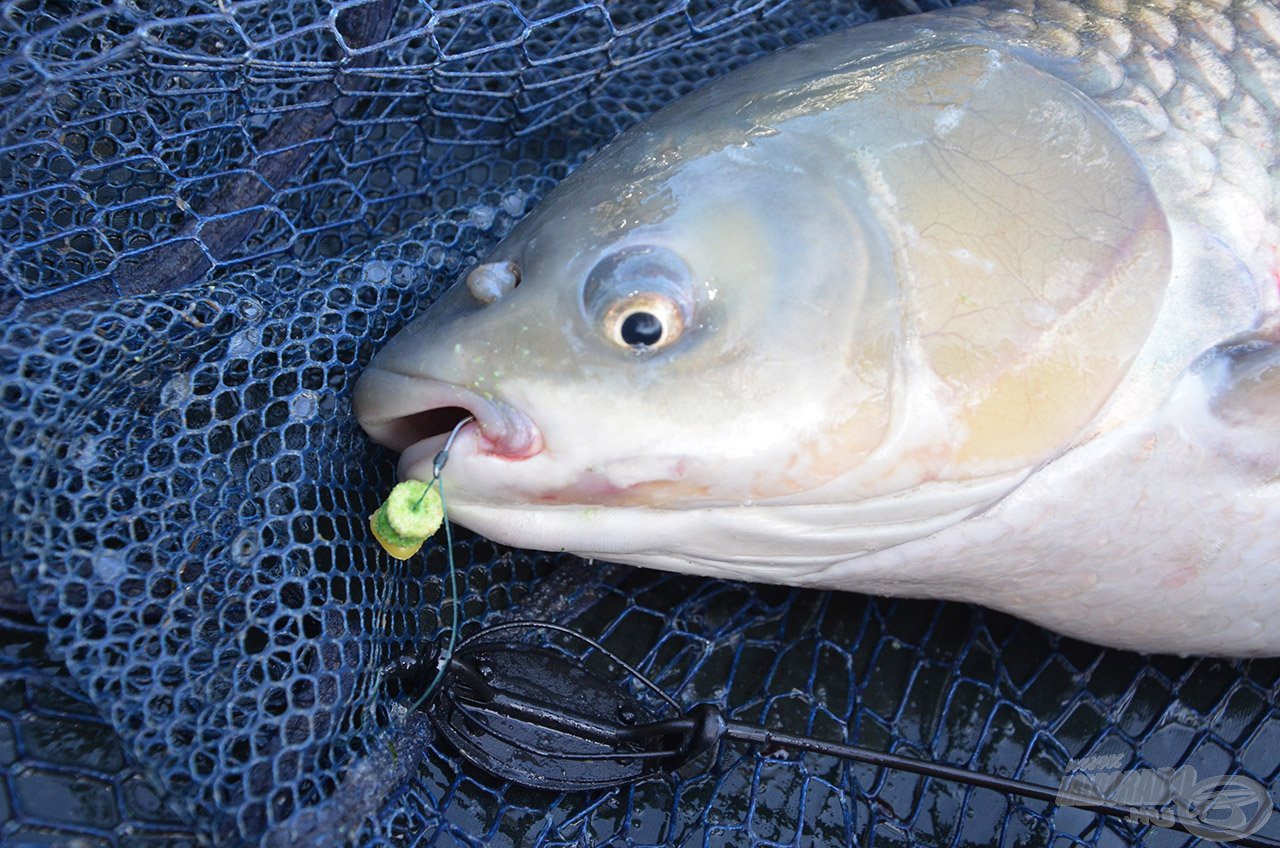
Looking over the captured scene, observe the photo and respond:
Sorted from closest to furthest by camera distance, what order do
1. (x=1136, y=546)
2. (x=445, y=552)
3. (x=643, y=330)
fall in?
(x=643, y=330)
(x=1136, y=546)
(x=445, y=552)

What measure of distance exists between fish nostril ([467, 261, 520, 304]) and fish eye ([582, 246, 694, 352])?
4.8 inches

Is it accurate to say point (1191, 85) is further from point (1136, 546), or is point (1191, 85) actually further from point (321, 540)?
point (321, 540)

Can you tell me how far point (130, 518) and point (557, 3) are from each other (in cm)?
146

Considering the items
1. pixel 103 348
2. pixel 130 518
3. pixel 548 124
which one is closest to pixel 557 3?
pixel 548 124

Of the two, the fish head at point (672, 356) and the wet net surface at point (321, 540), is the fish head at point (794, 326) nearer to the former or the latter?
the fish head at point (672, 356)

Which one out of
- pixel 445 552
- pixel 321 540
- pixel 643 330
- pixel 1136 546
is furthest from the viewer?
pixel 445 552

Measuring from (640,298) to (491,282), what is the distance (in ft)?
0.72

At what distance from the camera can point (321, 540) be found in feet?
5.12

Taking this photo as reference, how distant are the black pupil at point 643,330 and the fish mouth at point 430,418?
0.18 meters

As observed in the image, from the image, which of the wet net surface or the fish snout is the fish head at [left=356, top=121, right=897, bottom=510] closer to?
the fish snout

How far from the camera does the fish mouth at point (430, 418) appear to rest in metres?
1.43

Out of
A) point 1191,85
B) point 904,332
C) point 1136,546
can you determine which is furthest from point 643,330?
point 1191,85

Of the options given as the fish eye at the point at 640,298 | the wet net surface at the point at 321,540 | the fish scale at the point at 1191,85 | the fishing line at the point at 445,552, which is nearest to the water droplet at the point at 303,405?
the wet net surface at the point at 321,540

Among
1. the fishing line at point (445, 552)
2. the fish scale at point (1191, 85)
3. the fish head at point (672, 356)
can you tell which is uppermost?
the fish scale at point (1191, 85)
